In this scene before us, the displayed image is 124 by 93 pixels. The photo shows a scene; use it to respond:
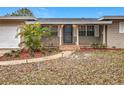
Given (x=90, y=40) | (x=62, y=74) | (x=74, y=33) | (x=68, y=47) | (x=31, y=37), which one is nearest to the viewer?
(x=62, y=74)

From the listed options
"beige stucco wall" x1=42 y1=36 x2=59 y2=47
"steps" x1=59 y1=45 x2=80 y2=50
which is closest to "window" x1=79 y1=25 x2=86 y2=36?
"beige stucco wall" x1=42 y1=36 x2=59 y2=47

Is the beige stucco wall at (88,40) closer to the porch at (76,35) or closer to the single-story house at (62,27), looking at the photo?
the porch at (76,35)

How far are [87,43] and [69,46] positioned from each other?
9.18 feet

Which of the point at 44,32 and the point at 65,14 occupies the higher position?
the point at 65,14

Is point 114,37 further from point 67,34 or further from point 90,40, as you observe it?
point 67,34

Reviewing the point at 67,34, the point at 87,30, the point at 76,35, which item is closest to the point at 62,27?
the point at 76,35

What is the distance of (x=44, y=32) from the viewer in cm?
1945

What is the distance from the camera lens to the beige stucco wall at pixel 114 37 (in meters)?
24.1

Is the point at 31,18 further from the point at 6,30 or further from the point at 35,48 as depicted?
the point at 35,48

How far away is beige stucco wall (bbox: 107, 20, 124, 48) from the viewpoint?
24.1 metres

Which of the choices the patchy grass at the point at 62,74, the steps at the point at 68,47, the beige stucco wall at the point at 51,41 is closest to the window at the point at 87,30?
the beige stucco wall at the point at 51,41

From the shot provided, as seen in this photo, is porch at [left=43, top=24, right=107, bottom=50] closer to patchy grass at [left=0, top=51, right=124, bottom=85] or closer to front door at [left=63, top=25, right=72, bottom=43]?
front door at [left=63, top=25, right=72, bottom=43]

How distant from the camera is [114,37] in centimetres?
2417
